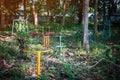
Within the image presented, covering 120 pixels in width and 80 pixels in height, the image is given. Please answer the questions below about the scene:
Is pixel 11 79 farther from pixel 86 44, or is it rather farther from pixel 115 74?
pixel 86 44

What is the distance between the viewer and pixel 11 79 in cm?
681

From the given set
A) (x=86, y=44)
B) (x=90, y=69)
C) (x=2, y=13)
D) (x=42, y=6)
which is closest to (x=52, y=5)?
(x=42, y=6)

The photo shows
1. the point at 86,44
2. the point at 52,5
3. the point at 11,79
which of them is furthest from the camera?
the point at 52,5

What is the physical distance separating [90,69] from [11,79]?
285 cm

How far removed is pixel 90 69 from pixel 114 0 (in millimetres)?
25207

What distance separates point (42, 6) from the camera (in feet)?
106

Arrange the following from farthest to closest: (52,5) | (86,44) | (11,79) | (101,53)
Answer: (52,5), (86,44), (101,53), (11,79)

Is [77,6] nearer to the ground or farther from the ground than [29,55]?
farther from the ground

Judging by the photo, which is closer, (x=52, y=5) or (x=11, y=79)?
(x=11, y=79)

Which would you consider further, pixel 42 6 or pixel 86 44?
pixel 42 6

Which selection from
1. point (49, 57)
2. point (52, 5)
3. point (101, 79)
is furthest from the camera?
point (52, 5)

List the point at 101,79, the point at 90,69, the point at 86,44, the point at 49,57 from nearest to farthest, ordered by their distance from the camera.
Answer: the point at 101,79 < the point at 90,69 < the point at 49,57 < the point at 86,44

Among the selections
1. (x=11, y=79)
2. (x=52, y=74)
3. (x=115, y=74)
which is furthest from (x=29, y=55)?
(x=115, y=74)

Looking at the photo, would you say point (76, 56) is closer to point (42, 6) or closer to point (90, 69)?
point (90, 69)
